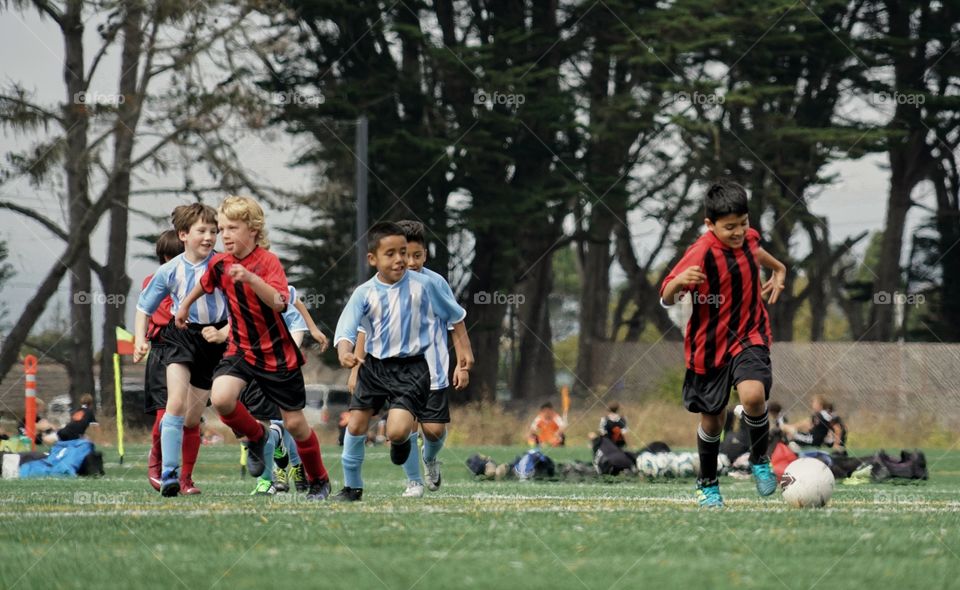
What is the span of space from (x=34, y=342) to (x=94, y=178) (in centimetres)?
400

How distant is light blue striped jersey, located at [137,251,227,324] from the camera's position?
10.3m

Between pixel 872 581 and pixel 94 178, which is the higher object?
pixel 94 178

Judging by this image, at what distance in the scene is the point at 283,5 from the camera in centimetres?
3391

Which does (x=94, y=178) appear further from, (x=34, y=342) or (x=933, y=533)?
(x=933, y=533)

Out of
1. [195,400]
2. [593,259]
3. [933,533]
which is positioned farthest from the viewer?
[593,259]

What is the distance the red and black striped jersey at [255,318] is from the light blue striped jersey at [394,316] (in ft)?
1.28

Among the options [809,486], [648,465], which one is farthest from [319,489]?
[648,465]

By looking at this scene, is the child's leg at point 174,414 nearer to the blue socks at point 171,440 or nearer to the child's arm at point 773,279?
the blue socks at point 171,440

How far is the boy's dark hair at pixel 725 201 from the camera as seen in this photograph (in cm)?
849

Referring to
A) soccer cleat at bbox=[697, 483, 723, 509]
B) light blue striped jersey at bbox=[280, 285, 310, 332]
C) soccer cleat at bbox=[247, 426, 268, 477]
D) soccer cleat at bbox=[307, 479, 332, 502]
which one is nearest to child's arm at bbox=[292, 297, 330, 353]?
light blue striped jersey at bbox=[280, 285, 310, 332]

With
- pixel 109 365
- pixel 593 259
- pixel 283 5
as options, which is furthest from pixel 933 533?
pixel 593 259

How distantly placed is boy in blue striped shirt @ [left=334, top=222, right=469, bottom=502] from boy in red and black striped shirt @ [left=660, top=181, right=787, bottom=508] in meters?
1.70

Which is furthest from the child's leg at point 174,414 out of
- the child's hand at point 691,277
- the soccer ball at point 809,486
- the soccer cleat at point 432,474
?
the soccer ball at point 809,486

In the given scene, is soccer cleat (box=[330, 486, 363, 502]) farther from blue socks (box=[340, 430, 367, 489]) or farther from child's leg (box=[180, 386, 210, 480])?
child's leg (box=[180, 386, 210, 480])
